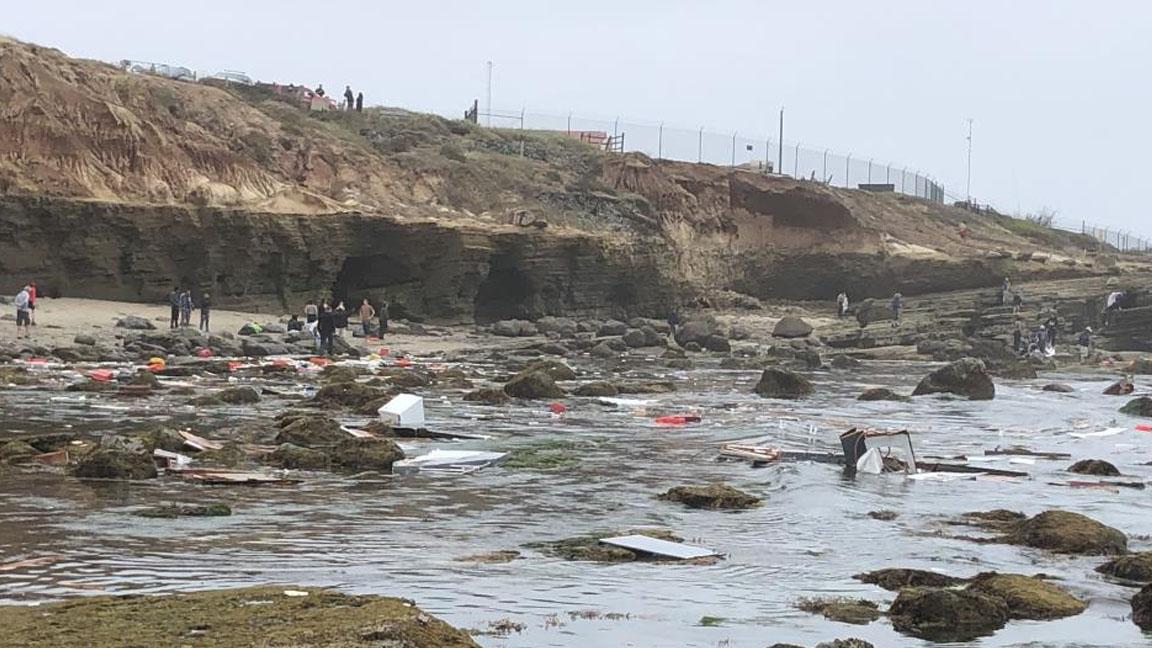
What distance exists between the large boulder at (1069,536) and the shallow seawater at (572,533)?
286 mm

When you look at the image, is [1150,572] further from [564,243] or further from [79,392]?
[564,243]

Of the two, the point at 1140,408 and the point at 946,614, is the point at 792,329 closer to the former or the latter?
the point at 1140,408

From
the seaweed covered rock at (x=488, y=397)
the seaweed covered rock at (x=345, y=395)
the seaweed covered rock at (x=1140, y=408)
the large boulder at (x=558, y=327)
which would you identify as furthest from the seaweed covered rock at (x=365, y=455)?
the large boulder at (x=558, y=327)

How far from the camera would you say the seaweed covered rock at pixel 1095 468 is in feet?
63.8

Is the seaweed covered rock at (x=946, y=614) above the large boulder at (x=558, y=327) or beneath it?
beneath

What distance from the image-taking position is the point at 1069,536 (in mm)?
13102

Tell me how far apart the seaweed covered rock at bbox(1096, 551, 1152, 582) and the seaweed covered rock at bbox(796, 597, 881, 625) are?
2.80 metres

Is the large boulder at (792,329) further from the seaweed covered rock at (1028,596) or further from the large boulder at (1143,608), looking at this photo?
the large boulder at (1143,608)

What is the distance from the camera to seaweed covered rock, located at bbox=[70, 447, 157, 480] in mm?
14906

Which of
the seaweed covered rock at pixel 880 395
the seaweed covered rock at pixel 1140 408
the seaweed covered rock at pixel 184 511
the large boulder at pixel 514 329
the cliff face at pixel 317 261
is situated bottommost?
the seaweed covered rock at pixel 184 511

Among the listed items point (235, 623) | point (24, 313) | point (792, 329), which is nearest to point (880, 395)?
point (24, 313)

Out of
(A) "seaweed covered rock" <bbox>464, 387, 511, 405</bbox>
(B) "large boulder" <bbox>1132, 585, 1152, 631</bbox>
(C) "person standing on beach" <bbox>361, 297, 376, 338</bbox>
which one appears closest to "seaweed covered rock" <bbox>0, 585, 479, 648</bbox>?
(B) "large boulder" <bbox>1132, 585, 1152, 631</bbox>

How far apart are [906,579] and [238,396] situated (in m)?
15.9

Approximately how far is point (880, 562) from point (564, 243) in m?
43.2
